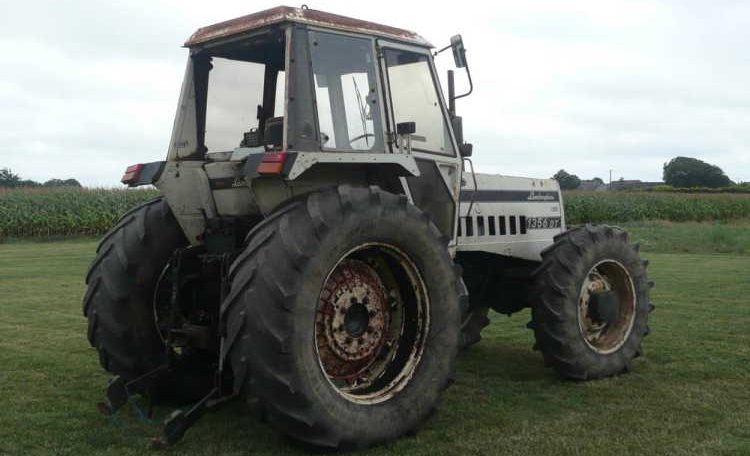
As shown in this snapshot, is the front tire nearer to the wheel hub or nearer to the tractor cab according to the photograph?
the tractor cab

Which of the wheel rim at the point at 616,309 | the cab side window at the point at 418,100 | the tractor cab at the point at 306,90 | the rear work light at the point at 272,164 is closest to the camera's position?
the rear work light at the point at 272,164

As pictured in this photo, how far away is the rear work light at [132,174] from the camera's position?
5.57 metres

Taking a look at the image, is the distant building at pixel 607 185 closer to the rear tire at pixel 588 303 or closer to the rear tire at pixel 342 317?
the rear tire at pixel 588 303

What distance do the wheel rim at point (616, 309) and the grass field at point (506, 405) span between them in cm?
35

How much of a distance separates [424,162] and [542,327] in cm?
178

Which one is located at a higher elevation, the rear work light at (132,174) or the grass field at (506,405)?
the rear work light at (132,174)

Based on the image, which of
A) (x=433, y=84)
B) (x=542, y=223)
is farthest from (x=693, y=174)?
(x=433, y=84)

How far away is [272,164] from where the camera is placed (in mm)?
4508

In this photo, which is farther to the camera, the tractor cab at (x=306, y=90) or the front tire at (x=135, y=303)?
the front tire at (x=135, y=303)

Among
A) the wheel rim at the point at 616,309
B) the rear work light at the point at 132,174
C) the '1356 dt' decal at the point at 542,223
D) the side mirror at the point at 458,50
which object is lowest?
the wheel rim at the point at 616,309

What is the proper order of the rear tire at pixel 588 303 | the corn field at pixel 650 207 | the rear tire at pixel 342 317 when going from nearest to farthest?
the rear tire at pixel 342 317 < the rear tire at pixel 588 303 < the corn field at pixel 650 207

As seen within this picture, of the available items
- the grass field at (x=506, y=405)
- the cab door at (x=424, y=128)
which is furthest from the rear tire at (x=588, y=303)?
the cab door at (x=424, y=128)

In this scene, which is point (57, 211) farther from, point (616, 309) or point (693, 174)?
point (693, 174)

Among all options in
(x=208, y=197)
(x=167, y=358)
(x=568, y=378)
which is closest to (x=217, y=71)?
(x=208, y=197)
